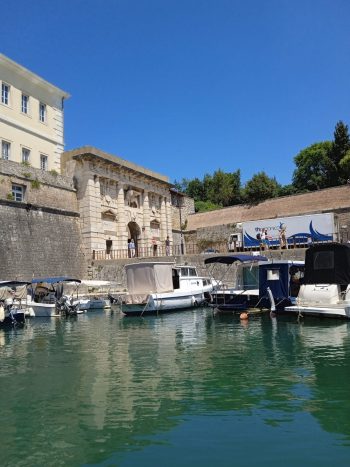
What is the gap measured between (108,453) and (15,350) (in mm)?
9130

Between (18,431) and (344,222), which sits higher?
(344,222)

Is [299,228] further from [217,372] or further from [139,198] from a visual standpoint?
[217,372]

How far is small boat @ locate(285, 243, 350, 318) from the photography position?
18.2 m

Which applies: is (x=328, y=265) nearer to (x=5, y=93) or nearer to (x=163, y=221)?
(x=5, y=93)

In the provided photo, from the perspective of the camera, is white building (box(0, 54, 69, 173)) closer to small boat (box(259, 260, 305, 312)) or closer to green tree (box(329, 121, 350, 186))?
small boat (box(259, 260, 305, 312))

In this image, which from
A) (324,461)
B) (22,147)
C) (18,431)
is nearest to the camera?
(324,461)

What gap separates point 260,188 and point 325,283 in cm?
3363

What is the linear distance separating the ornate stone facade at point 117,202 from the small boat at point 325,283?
18645mm

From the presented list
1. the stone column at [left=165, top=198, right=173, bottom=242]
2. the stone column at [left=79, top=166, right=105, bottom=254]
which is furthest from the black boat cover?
the stone column at [left=165, top=198, right=173, bottom=242]

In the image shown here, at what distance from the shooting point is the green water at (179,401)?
5961 millimetres

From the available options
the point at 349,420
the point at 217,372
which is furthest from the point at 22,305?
the point at 349,420

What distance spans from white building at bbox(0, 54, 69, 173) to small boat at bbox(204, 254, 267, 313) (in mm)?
16214

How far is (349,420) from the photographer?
689cm

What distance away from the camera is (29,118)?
3219cm
